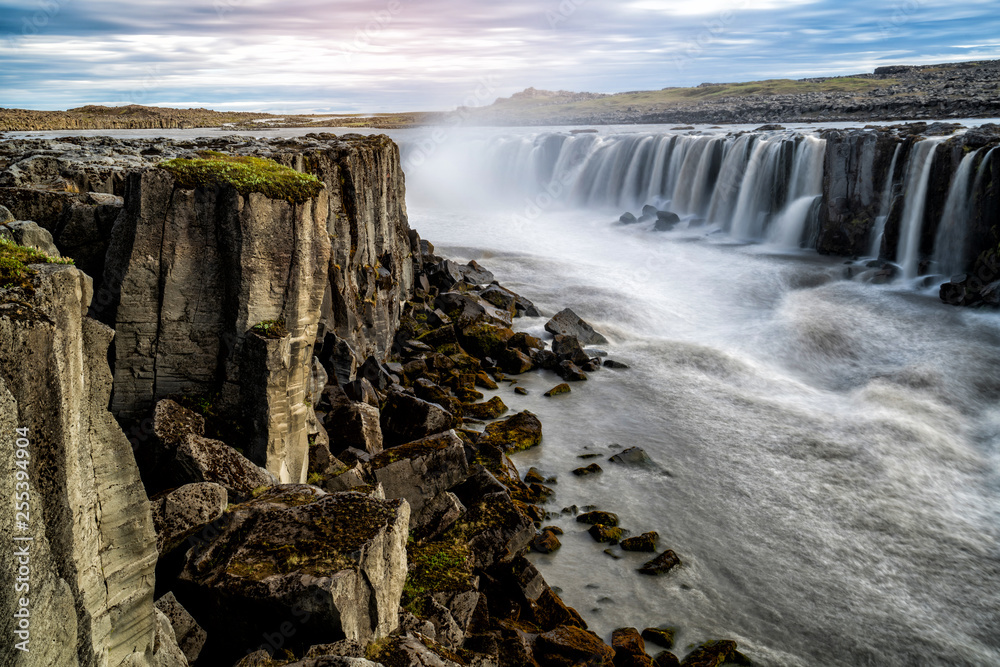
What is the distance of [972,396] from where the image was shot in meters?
17.3

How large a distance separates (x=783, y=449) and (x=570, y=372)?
561cm

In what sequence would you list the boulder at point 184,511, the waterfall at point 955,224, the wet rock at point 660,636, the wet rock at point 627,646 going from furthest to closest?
1. the waterfall at point 955,224
2. the wet rock at point 660,636
3. the wet rock at point 627,646
4. the boulder at point 184,511

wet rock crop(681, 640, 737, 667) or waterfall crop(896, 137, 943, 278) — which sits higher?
waterfall crop(896, 137, 943, 278)

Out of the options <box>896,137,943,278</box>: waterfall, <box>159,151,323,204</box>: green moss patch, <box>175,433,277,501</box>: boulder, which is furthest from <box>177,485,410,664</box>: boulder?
<box>896,137,943,278</box>: waterfall

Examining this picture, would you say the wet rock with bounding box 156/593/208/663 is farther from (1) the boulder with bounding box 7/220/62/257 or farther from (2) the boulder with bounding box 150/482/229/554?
(1) the boulder with bounding box 7/220/62/257

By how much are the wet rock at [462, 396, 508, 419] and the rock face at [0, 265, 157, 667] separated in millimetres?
10116

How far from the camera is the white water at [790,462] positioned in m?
9.85

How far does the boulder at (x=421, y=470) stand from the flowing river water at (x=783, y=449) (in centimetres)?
193

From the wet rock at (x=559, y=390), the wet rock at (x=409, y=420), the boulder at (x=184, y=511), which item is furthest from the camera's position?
the wet rock at (x=559, y=390)

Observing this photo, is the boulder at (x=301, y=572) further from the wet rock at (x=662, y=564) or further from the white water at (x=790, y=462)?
the wet rock at (x=662, y=564)

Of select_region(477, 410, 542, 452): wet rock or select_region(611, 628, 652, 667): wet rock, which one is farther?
select_region(477, 410, 542, 452): wet rock

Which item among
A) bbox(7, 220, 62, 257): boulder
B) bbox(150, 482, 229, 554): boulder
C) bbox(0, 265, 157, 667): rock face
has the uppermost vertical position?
bbox(7, 220, 62, 257): boulder
